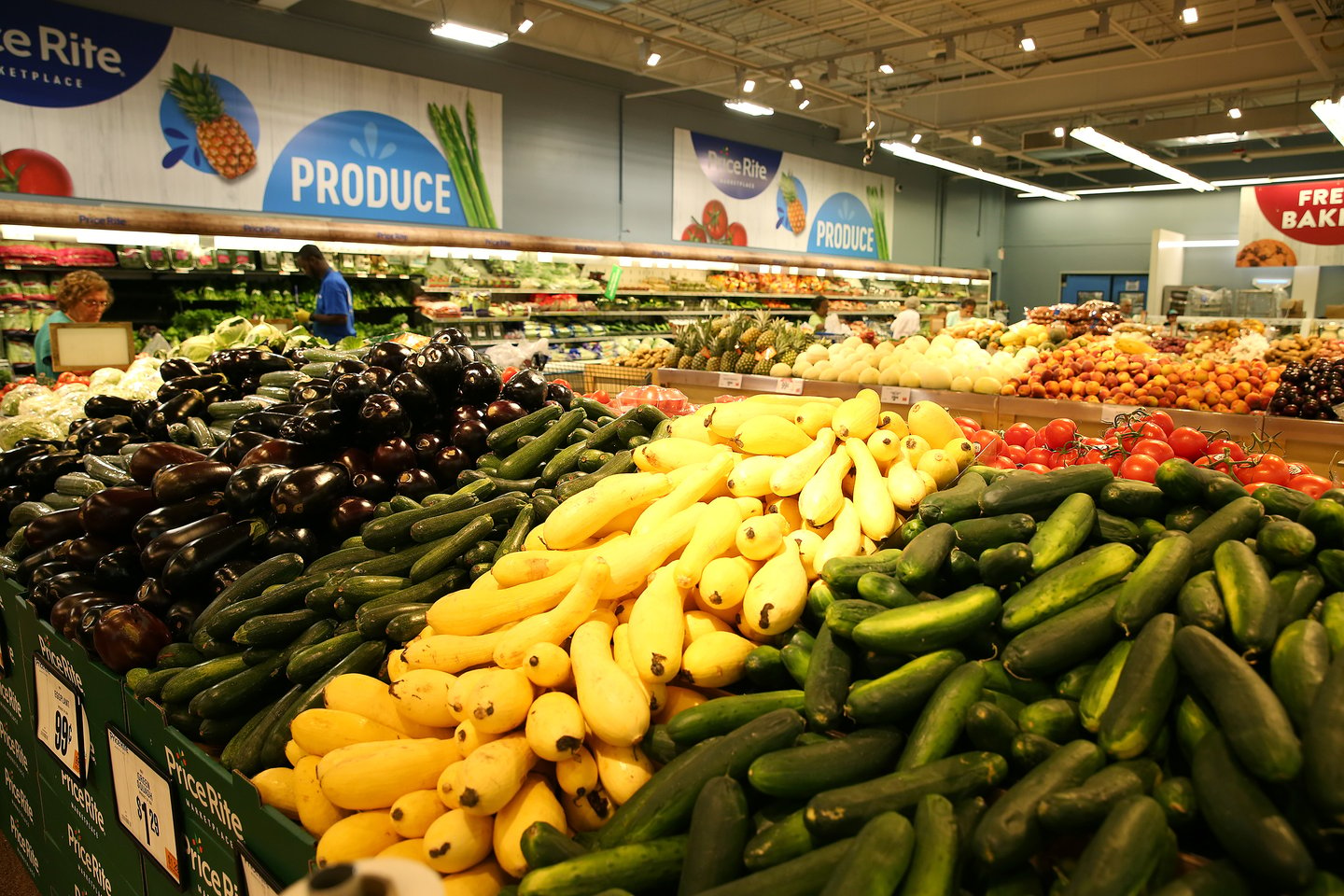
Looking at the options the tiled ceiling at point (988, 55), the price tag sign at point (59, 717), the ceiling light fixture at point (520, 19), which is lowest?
the price tag sign at point (59, 717)


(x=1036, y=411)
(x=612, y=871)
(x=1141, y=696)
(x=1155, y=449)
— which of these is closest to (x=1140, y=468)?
(x=1155, y=449)

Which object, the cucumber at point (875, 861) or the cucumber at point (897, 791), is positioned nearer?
the cucumber at point (875, 861)

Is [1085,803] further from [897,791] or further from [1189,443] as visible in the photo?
[1189,443]

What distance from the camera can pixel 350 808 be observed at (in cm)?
131

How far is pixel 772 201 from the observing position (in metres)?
14.4

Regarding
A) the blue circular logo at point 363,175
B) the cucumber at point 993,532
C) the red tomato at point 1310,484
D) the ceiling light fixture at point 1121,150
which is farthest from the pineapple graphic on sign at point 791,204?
the cucumber at point 993,532

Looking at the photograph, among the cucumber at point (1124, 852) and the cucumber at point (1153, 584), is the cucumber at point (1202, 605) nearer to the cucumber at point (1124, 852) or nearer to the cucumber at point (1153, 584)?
the cucumber at point (1153, 584)

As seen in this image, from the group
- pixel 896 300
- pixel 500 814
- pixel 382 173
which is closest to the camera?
pixel 500 814

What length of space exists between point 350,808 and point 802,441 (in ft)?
3.84

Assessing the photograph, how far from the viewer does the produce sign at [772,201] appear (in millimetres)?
13109

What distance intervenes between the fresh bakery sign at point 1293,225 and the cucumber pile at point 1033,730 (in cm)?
1317

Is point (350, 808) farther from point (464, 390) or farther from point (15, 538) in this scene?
point (15, 538)

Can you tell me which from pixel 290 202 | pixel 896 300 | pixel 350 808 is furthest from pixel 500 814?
pixel 896 300

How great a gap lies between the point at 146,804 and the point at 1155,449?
2.68m
